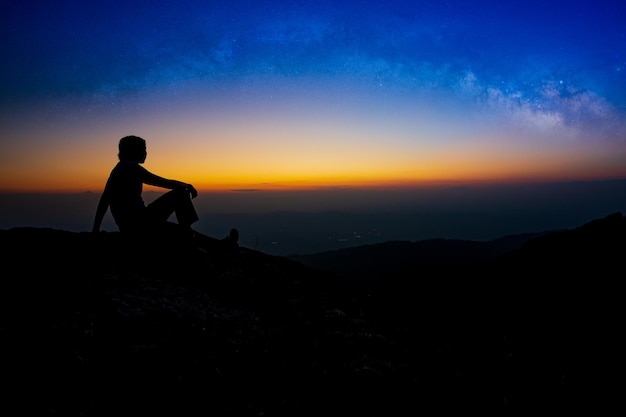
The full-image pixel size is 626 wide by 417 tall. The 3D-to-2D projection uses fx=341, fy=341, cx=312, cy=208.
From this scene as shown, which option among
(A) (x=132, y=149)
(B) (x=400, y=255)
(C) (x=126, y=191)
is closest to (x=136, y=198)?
(C) (x=126, y=191)

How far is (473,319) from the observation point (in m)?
10.4

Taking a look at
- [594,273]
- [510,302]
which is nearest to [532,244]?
[594,273]

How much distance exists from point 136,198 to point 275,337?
5.17 m

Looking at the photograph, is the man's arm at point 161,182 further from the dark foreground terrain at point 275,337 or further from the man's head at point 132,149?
the dark foreground terrain at point 275,337

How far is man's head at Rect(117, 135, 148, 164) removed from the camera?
891cm

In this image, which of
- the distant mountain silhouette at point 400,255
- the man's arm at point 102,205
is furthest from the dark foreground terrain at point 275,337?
the distant mountain silhouette at point 400,255

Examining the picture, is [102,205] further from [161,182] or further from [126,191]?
[161,182]

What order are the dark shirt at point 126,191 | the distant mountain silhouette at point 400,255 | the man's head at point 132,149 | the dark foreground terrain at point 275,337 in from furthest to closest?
the distant mountain silhouette at point 400,255 → the man's head at point 132,149 → the dark shirt at point 126,191 → the dark foreground terrain at point 275,337

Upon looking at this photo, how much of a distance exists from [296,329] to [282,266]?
6352 mm

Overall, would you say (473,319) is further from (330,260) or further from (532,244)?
(330,260)

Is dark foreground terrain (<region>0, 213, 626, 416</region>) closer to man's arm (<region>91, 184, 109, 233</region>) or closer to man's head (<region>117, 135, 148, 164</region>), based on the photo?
man's arm (<region>91, 184, 109, 233</region>)

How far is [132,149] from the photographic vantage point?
898 centimetres

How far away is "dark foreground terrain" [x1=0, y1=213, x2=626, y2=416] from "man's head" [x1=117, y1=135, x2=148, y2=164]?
2.75 meters

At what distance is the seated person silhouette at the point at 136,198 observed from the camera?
8.85m
